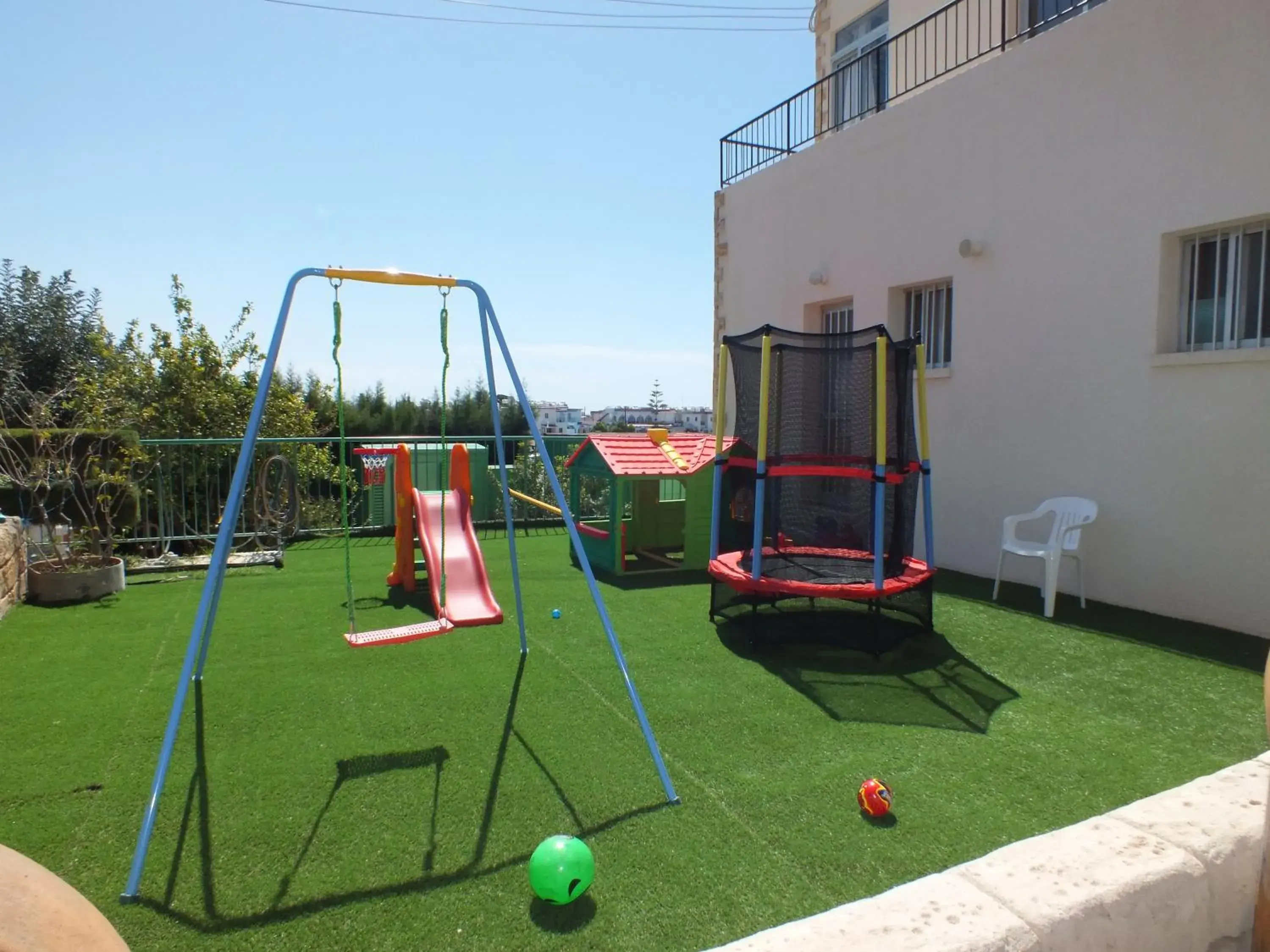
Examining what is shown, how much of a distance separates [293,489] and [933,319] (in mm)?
7207

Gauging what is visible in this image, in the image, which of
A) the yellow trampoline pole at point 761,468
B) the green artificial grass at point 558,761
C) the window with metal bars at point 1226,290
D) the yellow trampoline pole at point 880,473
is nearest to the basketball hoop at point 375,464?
the green artificial grass at point 558,761

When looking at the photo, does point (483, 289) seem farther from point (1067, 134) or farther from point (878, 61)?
point (878, 61)

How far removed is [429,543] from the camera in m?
6.00

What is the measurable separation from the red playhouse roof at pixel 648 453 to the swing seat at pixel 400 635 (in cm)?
352

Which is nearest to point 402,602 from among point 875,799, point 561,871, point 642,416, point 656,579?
point 656,579

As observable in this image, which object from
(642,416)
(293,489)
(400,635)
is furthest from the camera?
(642,416)

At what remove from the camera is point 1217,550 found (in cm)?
557

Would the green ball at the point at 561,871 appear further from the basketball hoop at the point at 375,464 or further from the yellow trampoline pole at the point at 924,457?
the basketball hoop at the point at 375,464

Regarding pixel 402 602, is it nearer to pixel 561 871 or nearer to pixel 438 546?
pixel 438 546

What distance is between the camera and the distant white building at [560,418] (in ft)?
114

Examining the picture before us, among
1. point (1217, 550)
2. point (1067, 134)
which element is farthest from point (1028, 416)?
point (1067, 134)

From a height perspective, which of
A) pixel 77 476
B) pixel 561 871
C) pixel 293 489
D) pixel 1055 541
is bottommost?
pixel 561 871

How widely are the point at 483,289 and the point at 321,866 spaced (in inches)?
99.0

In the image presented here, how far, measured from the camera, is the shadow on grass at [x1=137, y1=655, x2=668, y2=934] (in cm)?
242
